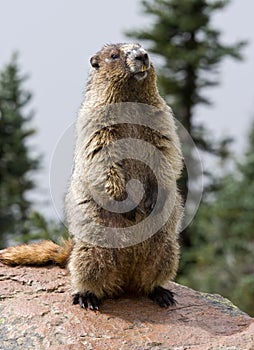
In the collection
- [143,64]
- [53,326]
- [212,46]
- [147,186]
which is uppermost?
[212,46]

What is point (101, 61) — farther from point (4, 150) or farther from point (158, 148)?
point (4, 150)

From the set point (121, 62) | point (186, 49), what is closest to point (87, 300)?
point (121, 62)

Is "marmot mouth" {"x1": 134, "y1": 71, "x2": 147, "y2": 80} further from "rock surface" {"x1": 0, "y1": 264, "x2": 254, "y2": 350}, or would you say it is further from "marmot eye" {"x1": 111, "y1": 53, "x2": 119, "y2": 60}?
"rock surface" {"x1": 0, "y1": 264, "x2": 254, "y2": 350}

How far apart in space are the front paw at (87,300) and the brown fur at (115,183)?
0.05m

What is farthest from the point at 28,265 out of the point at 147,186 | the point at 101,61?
the point at 101,61

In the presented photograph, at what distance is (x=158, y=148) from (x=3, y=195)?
62.3 feet

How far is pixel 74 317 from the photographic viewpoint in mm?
6551

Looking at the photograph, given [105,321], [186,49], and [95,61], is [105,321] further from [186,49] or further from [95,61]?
[186,49]

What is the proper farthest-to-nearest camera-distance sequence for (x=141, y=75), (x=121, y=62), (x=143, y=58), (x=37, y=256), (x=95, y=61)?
(x=37, y=256) < (x=95, y=61) < (x=121, y=62) < (x=141, y=75) < (x=143, y=58)

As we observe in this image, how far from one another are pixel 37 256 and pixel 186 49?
16949 millimetres

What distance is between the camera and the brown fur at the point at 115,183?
6.82m

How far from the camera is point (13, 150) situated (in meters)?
24.6

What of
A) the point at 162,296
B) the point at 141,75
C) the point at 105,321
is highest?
the point at 141,75

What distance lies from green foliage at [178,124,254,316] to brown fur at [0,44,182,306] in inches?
594
